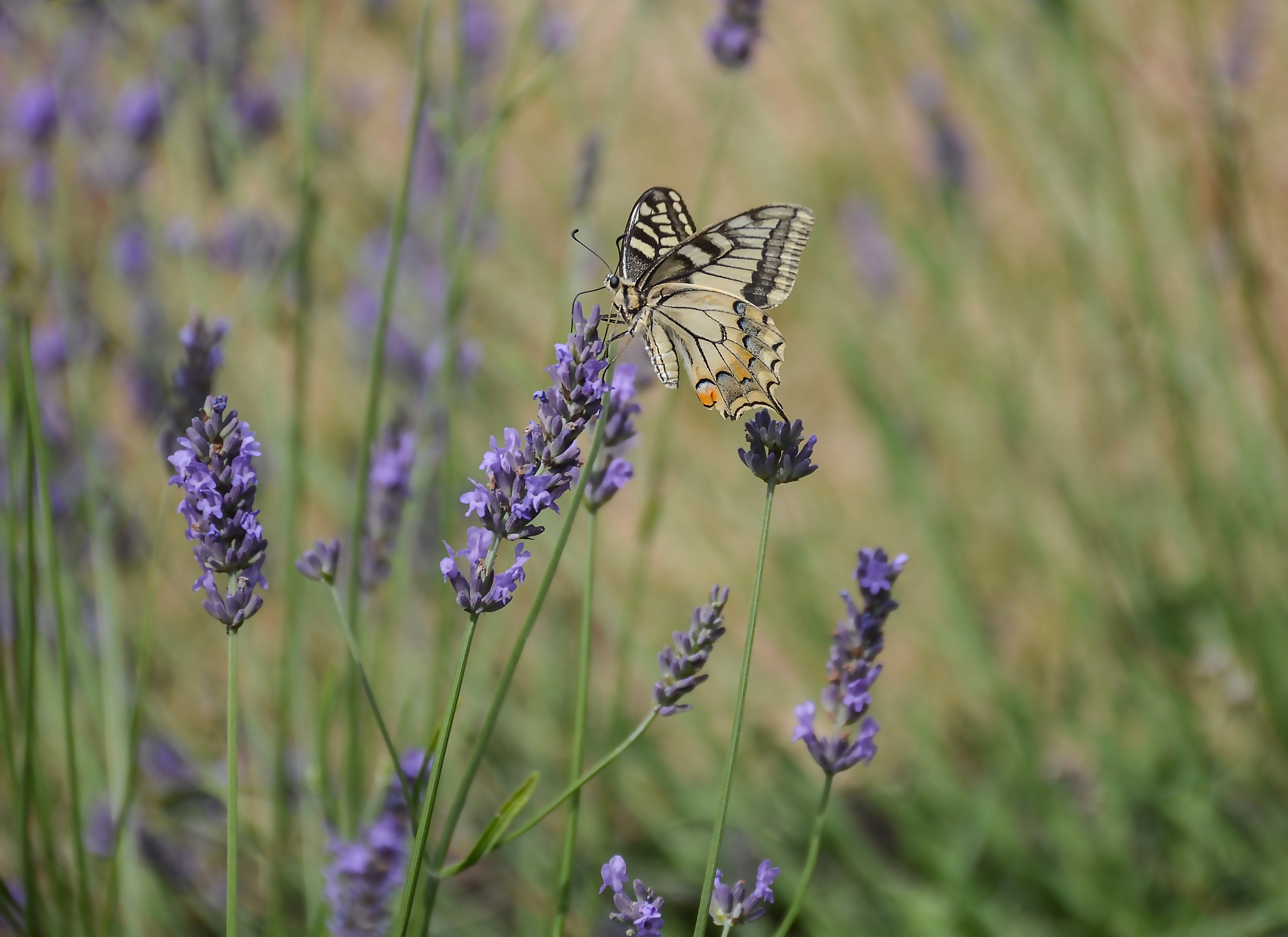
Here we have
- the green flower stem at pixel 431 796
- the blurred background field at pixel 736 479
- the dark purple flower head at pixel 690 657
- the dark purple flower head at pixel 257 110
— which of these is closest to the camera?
the green flower stem at pixel 431 796

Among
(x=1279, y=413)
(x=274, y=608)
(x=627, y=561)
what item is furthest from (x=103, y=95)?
(x=1279, y=413)

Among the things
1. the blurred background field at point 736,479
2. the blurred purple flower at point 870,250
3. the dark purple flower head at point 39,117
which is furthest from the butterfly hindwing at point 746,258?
the blurred purple flower at point 870,250

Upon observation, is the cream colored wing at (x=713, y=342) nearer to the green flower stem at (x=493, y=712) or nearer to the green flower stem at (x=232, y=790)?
the green flower stem at (x=493, y=712)

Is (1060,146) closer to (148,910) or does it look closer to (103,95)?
(148,910)

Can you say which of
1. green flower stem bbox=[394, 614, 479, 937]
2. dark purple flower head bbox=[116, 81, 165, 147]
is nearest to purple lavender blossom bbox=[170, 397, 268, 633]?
green flower stem bbox=[394, 614, 479, 937]

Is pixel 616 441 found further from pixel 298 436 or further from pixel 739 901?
pixel 298 436

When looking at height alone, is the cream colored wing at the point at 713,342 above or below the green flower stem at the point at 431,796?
above
